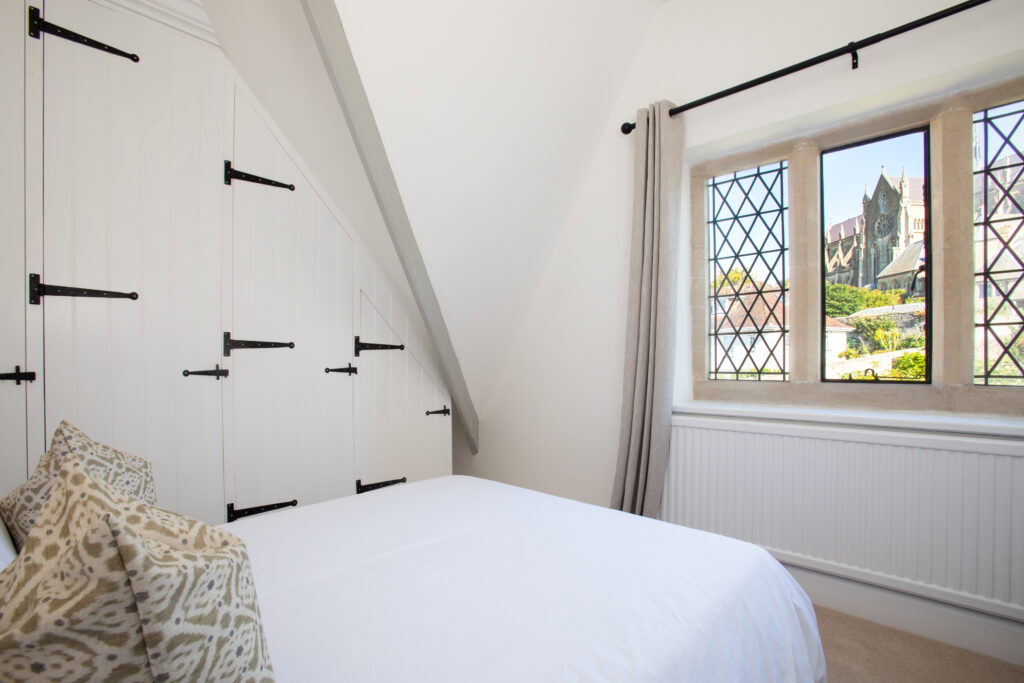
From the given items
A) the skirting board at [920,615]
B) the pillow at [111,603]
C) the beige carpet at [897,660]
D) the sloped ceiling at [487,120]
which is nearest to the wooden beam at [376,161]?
the sloped ceiling at [487,120]

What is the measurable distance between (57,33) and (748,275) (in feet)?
9.16

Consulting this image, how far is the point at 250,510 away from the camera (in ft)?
6.45

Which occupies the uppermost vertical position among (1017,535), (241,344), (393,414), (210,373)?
(241,344)

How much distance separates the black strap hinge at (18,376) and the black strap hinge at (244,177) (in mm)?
921

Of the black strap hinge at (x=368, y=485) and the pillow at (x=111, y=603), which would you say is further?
the black strap hinge at (x=368, y=485)

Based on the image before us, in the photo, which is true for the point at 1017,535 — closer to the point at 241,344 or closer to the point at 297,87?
the point at 241,344

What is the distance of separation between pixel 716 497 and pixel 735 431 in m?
0.31

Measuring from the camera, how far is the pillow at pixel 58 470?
2.83 feet

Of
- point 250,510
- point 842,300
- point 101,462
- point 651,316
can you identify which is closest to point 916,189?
point 842,300

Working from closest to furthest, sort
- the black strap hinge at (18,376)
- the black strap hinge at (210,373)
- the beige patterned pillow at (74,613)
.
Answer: the beige patterned pillow at (74,613) → the black strap hinge at (18,376) → the black strap hinge at (210,373)

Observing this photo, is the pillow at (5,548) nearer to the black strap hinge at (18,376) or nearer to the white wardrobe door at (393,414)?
the black strap hinge at (18,376)

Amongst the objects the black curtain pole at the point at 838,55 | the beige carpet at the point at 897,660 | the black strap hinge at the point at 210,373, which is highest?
the black curtain pole at the point at 838,55

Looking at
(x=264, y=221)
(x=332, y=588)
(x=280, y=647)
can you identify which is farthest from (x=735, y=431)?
(x=264, y=221)

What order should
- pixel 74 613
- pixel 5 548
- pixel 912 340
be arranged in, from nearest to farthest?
pixel 74 613 < pixel 5 548 < pixel 912 340
